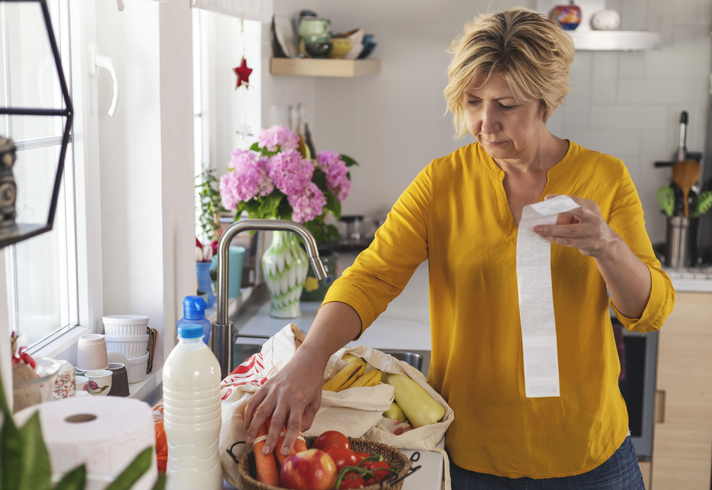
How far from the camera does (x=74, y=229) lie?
149 centimetres

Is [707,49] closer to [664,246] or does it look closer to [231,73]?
[664,246]

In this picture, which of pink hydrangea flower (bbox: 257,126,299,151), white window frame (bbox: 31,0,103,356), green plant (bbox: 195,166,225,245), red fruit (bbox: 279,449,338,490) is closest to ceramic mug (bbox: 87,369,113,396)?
white window frame (bbox: 31,0,103,356)

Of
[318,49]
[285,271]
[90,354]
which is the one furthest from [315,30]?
[90,354]

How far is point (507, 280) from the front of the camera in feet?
4.51

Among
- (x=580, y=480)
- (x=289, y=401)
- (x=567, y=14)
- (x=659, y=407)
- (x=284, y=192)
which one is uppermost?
(x=567, y=14)

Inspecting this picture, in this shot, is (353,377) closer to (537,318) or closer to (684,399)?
(537,318)

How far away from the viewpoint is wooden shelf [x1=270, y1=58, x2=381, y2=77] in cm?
268

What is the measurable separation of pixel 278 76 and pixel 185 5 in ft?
3.99

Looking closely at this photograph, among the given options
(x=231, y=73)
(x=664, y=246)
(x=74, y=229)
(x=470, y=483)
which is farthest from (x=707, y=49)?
(x=74, y=229)

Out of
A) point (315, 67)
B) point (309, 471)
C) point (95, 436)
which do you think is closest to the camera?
point (95, 436)

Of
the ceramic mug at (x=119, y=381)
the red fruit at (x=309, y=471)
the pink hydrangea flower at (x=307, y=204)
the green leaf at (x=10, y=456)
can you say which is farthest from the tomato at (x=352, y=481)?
the pink hydrangea flower at (x=307, y=204)

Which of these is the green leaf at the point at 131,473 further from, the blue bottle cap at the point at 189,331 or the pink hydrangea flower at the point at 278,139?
the pink hydrangea flower at the point at 278,139

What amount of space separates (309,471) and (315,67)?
2.10m

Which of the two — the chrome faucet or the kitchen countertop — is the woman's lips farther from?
the kitchen countertop
